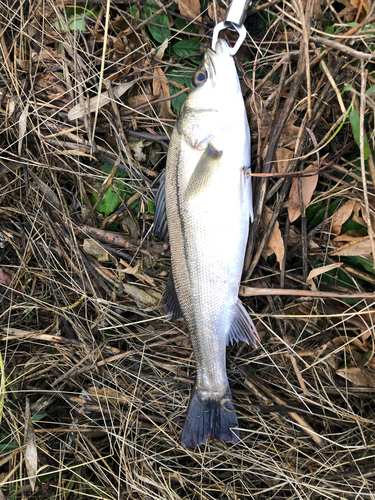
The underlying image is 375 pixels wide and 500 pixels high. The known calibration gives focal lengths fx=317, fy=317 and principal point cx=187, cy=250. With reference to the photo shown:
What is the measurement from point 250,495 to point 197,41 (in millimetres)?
3191

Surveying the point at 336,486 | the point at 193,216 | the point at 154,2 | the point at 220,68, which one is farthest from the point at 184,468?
the point at 154,2

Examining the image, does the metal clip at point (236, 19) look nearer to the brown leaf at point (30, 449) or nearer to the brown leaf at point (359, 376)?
the brown leaf at point (359, 376)

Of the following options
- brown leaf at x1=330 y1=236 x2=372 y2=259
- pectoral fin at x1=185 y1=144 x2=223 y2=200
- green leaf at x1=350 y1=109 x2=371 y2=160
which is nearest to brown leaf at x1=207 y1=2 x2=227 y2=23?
pectoral fin at x1=185 y1=144 x2=223 y2=200

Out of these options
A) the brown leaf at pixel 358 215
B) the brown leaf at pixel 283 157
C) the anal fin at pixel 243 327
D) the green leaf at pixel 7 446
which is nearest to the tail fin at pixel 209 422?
the anal fin at pixel 243 327

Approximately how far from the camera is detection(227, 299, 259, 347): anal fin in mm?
2080

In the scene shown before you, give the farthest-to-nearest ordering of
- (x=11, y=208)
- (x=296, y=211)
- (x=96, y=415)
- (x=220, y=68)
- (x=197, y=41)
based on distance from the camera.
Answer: (x=11, y=208)
(x=96, y=415)
(x=197, y=41)
(x=296, y=211)
(x=220, y=68)

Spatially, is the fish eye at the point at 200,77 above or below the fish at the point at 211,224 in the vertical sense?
above

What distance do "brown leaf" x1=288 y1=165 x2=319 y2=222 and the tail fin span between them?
1283 mm

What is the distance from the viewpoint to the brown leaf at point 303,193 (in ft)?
6.68

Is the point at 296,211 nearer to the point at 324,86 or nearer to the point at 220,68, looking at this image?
the point at 324,86

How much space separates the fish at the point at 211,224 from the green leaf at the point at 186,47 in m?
0.44

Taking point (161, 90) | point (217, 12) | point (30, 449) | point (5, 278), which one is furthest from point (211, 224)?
point (30, 449)

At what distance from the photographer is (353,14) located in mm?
1952

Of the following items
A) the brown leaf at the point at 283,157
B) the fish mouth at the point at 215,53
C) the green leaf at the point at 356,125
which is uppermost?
the fish mouth at the point at 215,53
